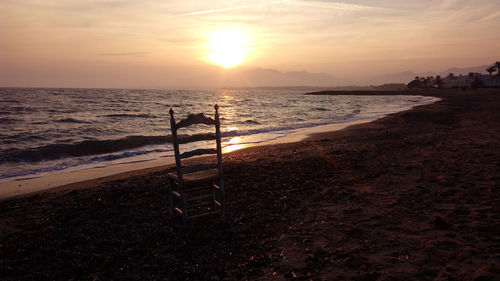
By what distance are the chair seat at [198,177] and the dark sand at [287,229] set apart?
3.40ft

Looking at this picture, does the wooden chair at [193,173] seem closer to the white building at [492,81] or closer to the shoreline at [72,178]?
the shoreline at [72,178]

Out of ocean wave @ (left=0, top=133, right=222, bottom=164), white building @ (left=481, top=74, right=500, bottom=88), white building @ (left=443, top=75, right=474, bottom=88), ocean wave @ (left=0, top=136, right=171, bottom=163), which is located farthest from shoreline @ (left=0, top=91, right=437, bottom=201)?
white building @ (left=443, top=75, right=474, bottom=88)

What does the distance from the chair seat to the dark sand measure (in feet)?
3.40

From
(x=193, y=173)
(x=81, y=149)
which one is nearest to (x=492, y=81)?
(x=81, y=149)

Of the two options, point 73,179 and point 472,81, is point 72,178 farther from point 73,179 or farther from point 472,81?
point 472,81

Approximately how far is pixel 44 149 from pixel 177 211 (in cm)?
1434

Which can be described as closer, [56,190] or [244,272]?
[244,272]

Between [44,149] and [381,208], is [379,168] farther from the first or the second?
[44,149]

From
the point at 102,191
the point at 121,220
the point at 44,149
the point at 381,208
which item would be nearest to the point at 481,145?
the point at 381,208

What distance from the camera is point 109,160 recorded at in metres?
15.1

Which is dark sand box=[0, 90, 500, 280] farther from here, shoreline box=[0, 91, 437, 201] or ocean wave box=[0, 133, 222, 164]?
ocean wave box=[0, 133, 222, 164]

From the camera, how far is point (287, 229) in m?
6.01

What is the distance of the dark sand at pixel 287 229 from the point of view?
455 cm

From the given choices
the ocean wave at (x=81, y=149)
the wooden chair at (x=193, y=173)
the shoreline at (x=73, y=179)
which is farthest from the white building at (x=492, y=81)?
the wooden chair at (x=193, y=173)
